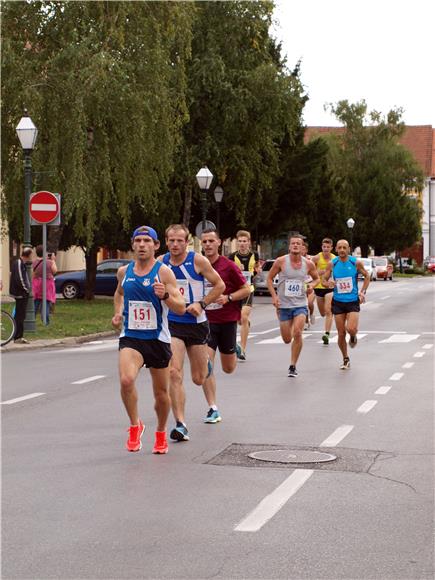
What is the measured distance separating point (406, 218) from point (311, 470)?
73.1 m

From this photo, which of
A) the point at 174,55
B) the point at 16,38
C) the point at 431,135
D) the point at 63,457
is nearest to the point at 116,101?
the point at 16,38

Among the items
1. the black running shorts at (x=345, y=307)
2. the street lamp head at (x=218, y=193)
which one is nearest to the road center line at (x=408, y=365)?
the black running shorts at (x=345, y=307)

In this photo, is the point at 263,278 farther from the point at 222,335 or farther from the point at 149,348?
the point at 149,348

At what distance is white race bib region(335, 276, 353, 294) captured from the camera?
16.7 metres

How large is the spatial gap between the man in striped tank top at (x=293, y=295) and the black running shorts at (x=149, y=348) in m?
6.11

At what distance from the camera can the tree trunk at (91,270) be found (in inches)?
1454

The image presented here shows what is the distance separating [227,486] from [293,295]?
7.75 metres

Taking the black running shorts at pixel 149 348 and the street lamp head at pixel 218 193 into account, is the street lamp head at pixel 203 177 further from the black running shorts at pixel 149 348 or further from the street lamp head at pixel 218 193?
the black running shorts at pixel 149 348

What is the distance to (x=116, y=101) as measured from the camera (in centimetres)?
2642

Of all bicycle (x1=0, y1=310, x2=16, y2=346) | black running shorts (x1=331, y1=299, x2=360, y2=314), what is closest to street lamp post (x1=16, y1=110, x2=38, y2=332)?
bicycle (x1=0, y1=310, x2=16, y2=346)

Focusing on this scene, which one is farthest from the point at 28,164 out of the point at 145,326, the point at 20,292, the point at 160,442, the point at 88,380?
the point at 160,442

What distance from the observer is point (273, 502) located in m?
6.95

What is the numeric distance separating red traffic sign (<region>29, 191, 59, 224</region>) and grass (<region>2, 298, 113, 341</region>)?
→ 2.17 m

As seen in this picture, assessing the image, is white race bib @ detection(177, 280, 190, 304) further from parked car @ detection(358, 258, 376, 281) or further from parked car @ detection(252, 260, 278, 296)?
parked car @ detection(358, 258, 376, 281)
